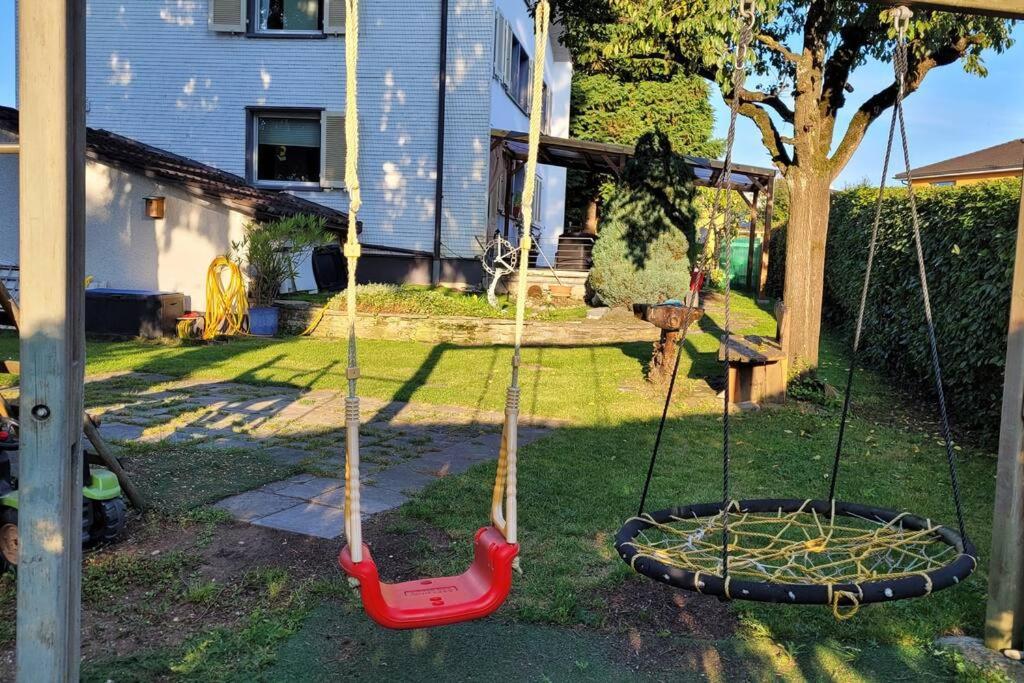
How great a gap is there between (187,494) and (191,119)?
13290mm

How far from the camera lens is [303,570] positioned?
3.94 meters

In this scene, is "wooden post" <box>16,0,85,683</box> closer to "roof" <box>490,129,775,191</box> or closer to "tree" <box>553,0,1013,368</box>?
"tree" <box>553,0,1013,368</box>

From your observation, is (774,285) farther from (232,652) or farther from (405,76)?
(232,652)

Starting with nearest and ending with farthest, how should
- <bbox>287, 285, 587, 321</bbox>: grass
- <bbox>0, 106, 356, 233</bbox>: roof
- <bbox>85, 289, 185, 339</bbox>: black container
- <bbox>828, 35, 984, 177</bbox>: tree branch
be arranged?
<bbox>828, 35, 984, 177</bbox>: tree branch, <bbox>85, 289, 185, 339</bbox>: black container, <bbox>287, 285, 587, 321</bbox>: grass, <bbox>0, 106, 356, 233</bbox>: roof

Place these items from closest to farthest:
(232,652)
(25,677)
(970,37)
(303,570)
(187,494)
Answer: (25,677), (232,652), (303,570), (187,494), (970,37)

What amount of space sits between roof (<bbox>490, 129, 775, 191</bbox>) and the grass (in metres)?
3.01

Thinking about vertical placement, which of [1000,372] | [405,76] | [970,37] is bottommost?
[1000,372]

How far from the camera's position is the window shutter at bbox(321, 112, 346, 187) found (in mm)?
15898

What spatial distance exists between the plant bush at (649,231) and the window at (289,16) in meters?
6.62

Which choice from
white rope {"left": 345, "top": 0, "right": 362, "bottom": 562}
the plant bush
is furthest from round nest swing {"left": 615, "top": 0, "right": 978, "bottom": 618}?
the plant bush

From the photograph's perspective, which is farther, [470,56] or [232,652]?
[470,56]

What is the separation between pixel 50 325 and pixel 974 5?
3.27m

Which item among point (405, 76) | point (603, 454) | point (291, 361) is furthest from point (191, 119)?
point (603, 454)

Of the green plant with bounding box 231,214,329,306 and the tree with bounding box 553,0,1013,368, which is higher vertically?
the tree with bounding box 553,0,1013,368
